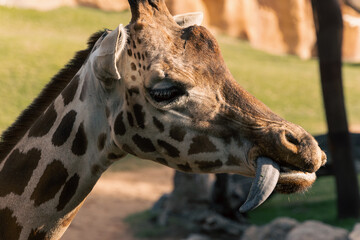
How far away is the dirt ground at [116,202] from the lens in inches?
319

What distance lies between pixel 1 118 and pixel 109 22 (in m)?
12.7

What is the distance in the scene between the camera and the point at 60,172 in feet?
8.05

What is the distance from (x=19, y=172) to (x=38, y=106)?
1.35ft

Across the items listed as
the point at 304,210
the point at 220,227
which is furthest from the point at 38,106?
the point at 304,210

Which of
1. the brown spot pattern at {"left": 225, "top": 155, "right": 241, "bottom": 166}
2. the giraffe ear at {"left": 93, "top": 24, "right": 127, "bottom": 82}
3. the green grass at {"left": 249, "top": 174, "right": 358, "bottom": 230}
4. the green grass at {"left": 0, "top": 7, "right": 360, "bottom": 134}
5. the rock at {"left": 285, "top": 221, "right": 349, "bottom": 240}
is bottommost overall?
the green grass at {"left": 0, "top": 7, "right": 360, "bottom": 134}

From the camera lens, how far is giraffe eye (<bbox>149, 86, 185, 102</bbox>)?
2.31 meters

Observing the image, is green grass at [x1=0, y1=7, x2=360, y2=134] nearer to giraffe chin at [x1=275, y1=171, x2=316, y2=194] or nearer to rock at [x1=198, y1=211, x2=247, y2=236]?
rock at [x1=198, y1=211, x2=247, y2=236]

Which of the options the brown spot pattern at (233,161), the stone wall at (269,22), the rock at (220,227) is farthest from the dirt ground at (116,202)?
the stone wall at (269,22)

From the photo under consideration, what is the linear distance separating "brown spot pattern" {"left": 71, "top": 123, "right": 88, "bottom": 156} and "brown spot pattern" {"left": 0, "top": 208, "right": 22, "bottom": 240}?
0.47 meters

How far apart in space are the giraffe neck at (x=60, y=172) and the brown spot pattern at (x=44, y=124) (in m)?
0.05

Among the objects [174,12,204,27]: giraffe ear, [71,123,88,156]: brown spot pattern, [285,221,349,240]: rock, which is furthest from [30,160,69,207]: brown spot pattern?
[285,221,349,240]: rock

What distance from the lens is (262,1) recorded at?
33625 millimetres

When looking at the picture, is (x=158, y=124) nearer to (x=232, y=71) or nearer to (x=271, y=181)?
(x=271, y=181)

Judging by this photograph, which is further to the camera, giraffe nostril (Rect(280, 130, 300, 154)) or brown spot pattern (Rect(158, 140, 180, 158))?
brown spot pattern (Rect(158, 140, 180, 158))
